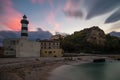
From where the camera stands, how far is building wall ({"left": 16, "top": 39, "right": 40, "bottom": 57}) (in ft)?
228

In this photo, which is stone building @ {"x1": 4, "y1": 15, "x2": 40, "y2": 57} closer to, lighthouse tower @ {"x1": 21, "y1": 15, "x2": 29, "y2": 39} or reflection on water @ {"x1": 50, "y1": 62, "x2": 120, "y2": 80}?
lighthouse tower @ {"x1": 21, "y1": 15, "x2": 29, "y2": 39}

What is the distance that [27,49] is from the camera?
72.1m

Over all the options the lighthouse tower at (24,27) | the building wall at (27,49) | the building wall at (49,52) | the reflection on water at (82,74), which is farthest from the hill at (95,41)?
the reflection on water at (82,74)

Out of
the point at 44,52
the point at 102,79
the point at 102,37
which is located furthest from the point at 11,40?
the point at 102,37

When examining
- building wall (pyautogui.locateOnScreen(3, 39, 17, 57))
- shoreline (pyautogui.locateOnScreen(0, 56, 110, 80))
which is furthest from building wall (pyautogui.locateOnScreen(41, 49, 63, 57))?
shoreline (pyautogui.locateOnScreen(0, 56, 110, 80))

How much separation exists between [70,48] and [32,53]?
48.0 metres

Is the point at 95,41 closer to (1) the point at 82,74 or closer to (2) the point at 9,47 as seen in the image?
(2) the point at 9,47

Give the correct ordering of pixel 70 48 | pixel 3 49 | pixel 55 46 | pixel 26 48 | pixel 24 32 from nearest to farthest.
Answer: pixel 3 49
pixel 26 48
pixel 24 32
pixel 55 46
pixel 70 48

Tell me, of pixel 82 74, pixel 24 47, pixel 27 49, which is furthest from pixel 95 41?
pixel 82 74

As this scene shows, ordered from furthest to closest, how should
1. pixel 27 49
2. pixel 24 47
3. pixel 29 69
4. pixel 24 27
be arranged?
pixel 24 27 → pixel 27 49 → pixel 24 47 → pixel 29 69

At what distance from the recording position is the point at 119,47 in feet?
452

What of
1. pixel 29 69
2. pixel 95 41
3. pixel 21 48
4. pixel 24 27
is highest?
pixel 24 27

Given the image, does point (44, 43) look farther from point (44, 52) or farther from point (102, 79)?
point (102, 79)

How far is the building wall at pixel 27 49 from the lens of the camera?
69500mm
